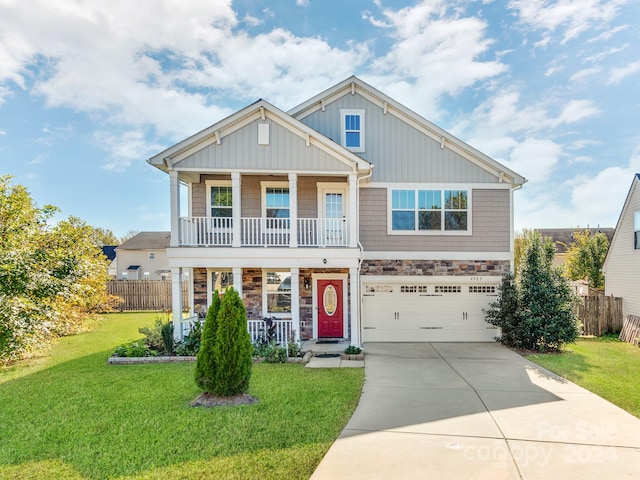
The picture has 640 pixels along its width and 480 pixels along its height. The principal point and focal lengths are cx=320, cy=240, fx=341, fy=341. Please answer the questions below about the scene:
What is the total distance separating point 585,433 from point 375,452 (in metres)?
3.28

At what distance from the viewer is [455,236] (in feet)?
39.3

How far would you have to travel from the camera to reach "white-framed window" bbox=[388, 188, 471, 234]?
39.1 feet

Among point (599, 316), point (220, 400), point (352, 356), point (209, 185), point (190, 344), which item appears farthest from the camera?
point (599, 316)

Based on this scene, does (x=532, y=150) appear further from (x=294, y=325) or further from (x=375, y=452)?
(x=375, y=452)

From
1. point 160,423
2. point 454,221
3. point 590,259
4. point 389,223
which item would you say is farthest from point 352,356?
point 590,259

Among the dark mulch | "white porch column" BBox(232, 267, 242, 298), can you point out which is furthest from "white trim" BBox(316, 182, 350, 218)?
the dark mulch

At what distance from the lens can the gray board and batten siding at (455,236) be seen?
11883mm

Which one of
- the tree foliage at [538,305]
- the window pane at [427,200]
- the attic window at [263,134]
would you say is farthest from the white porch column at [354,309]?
the tree foliage at [538,305]

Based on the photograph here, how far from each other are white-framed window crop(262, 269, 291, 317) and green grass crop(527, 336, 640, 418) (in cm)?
753

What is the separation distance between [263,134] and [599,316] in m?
14.5

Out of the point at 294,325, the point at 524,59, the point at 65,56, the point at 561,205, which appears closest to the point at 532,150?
the point at 524,59

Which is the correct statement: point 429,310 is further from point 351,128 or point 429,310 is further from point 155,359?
point 155,359

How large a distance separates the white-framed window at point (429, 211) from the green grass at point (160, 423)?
5.80m

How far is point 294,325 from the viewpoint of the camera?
10.3 m
